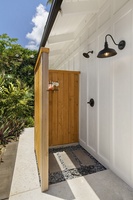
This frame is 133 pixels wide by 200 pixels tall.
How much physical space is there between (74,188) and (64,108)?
2.09m

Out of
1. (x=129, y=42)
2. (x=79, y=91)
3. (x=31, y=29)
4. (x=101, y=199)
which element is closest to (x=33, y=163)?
(x=101, y=199)

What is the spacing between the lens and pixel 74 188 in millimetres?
1995

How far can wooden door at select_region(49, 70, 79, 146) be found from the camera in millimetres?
3645

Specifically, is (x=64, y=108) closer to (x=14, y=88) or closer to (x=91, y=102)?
(x=91, y=102)

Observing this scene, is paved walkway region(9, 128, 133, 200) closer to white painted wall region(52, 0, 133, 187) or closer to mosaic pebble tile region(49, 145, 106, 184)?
mosaic pebble tile region(49, 145, 106, 184)

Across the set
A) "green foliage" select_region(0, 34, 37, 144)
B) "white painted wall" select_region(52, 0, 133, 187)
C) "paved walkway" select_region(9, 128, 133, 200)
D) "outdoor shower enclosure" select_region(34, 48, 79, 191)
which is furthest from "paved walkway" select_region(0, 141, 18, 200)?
"white painted wall" select_region(52, 0, 133, 187)

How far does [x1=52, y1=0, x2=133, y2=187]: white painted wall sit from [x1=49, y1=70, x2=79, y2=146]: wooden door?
14.4 inches

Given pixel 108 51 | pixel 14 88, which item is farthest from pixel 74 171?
pixel 14 88

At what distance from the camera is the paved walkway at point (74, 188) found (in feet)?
5.97

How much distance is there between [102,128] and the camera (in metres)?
2.78

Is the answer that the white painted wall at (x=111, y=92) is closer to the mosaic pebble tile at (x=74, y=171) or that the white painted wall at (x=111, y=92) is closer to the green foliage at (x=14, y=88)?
the mosaic pebble tile at (x=74, y=171)

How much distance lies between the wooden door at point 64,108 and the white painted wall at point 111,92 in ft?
1.20

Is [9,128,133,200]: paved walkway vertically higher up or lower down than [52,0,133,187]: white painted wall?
lower down

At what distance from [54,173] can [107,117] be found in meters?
1.47
